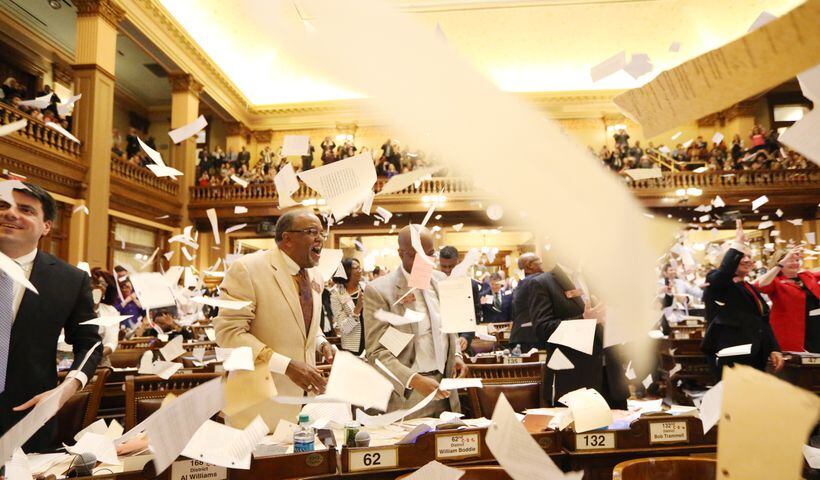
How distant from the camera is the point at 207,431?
3.81 ft

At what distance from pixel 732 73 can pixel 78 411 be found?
258cm

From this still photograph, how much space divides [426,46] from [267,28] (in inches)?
6.5

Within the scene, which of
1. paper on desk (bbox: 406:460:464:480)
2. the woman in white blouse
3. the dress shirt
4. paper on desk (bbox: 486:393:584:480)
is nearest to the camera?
paper on desk (bbox: 486:393:584:480)

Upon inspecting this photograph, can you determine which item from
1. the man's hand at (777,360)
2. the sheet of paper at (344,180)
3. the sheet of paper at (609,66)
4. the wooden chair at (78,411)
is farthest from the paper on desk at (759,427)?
the man's hand at (777,360)

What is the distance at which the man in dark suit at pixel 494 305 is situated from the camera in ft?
21.2

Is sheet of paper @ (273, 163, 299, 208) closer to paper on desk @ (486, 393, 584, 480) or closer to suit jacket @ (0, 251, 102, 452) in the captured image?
suit jacket @ (0, 251, 102, 452)

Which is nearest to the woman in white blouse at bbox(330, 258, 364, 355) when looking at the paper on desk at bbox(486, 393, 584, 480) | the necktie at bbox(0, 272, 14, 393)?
the necktie at bbox(0, 272, 14, 393)

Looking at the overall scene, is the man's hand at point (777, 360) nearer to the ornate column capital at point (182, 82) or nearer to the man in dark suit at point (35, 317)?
the man in dark suit at point (35, 317)

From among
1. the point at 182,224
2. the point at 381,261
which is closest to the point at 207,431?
the point at 182,224

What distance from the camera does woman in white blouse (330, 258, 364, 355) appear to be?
148 inches

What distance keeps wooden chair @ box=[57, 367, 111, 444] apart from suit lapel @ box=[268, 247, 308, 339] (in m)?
0.85

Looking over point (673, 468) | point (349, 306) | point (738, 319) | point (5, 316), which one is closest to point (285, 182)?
point (5, 316)

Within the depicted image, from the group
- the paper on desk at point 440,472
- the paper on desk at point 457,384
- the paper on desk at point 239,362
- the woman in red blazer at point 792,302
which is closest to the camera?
the paper on desk at point 440,472

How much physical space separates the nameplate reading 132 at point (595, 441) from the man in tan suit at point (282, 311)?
0.89 m
